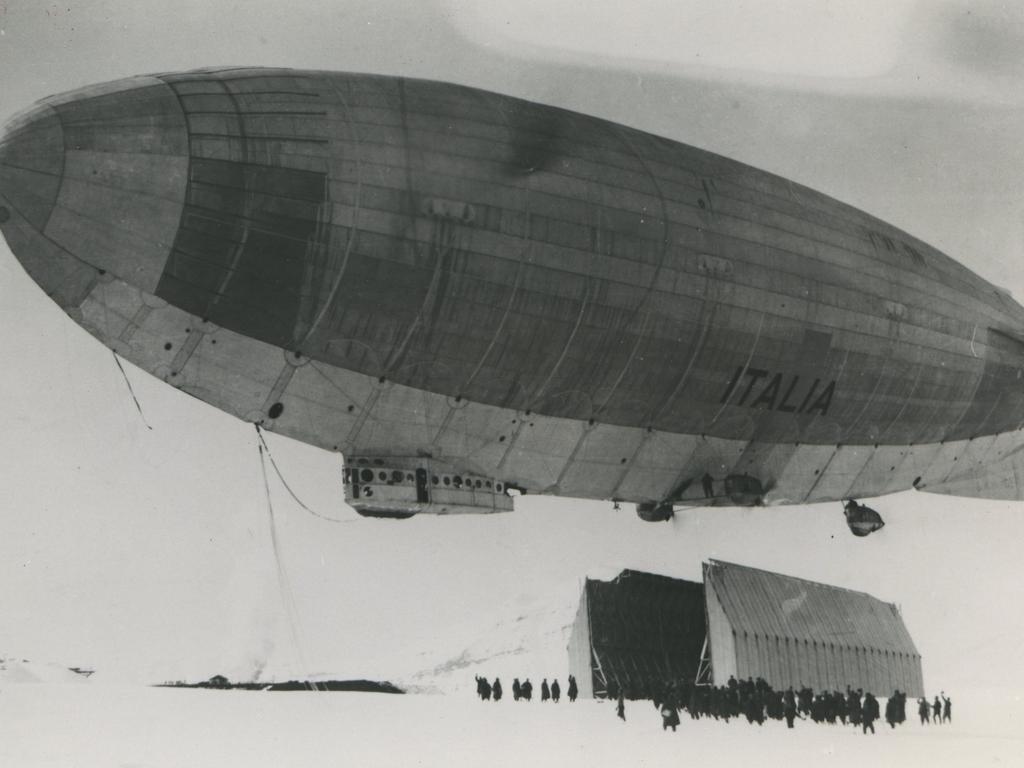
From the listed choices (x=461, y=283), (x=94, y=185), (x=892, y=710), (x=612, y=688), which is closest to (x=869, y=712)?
(x=892, y=710)

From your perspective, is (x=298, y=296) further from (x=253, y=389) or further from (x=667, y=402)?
(x=667, y=402)

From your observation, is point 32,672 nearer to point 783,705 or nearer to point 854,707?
point 854,707

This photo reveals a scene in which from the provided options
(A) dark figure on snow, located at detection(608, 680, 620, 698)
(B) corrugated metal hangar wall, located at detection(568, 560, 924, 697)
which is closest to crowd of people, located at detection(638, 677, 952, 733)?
(B) corrugated metal hangar wall, located at detection(568, 560, 924, 697)

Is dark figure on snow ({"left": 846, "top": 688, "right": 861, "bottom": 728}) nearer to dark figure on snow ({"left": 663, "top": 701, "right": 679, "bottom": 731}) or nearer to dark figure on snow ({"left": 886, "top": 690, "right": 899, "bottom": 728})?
dark figure on snow ({"left": 886, "top": 690, "right": 899, "bottom": 728})

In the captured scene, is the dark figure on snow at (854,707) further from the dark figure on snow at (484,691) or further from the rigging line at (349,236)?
the rigging line at (349,236)

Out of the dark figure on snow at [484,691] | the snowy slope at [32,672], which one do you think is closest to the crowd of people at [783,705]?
the dark figure on snow at [484,691]

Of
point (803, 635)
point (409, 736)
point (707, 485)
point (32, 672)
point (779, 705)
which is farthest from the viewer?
point (803, 635)
